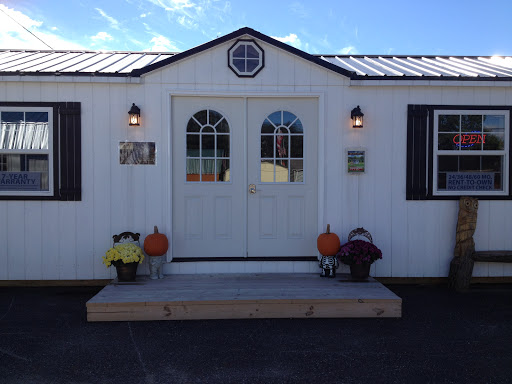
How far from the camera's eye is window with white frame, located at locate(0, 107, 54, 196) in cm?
487

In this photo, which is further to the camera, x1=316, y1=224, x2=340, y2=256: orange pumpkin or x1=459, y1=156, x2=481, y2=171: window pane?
x1=459, y1=156, x2=481, y2=171: window pane

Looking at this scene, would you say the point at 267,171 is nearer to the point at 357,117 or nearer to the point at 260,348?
the point at 357,117

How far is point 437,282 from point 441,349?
207 centimetres

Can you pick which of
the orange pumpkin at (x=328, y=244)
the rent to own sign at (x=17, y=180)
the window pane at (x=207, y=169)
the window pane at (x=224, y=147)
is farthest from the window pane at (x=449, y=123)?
the rent to own sign at (x=17, y=180)

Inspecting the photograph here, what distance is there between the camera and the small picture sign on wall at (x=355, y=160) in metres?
5.01

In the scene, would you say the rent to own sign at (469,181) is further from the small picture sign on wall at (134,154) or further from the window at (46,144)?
the window at (46,144)

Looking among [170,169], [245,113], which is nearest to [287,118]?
[245,113]

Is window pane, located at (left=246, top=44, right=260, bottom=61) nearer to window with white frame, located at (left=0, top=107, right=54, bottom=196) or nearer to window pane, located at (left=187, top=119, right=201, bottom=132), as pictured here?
window pane, located at (left=187, top=119, right=201, bottom=132)

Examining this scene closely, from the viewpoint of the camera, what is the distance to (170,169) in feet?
16.1

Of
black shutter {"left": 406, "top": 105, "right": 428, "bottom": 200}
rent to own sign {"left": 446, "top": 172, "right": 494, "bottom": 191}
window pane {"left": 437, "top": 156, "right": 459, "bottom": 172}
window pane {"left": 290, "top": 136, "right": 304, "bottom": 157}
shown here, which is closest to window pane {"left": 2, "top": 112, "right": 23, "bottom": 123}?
window pane {"left": 290, "top": 136, "right": 304, "bottom": 157}

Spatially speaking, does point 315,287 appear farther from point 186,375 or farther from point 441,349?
point 186,375

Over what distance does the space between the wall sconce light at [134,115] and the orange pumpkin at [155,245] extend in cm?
140

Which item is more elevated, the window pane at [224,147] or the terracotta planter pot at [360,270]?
the window pane at [224,147]

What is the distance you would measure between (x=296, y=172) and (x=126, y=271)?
7.98 ft
